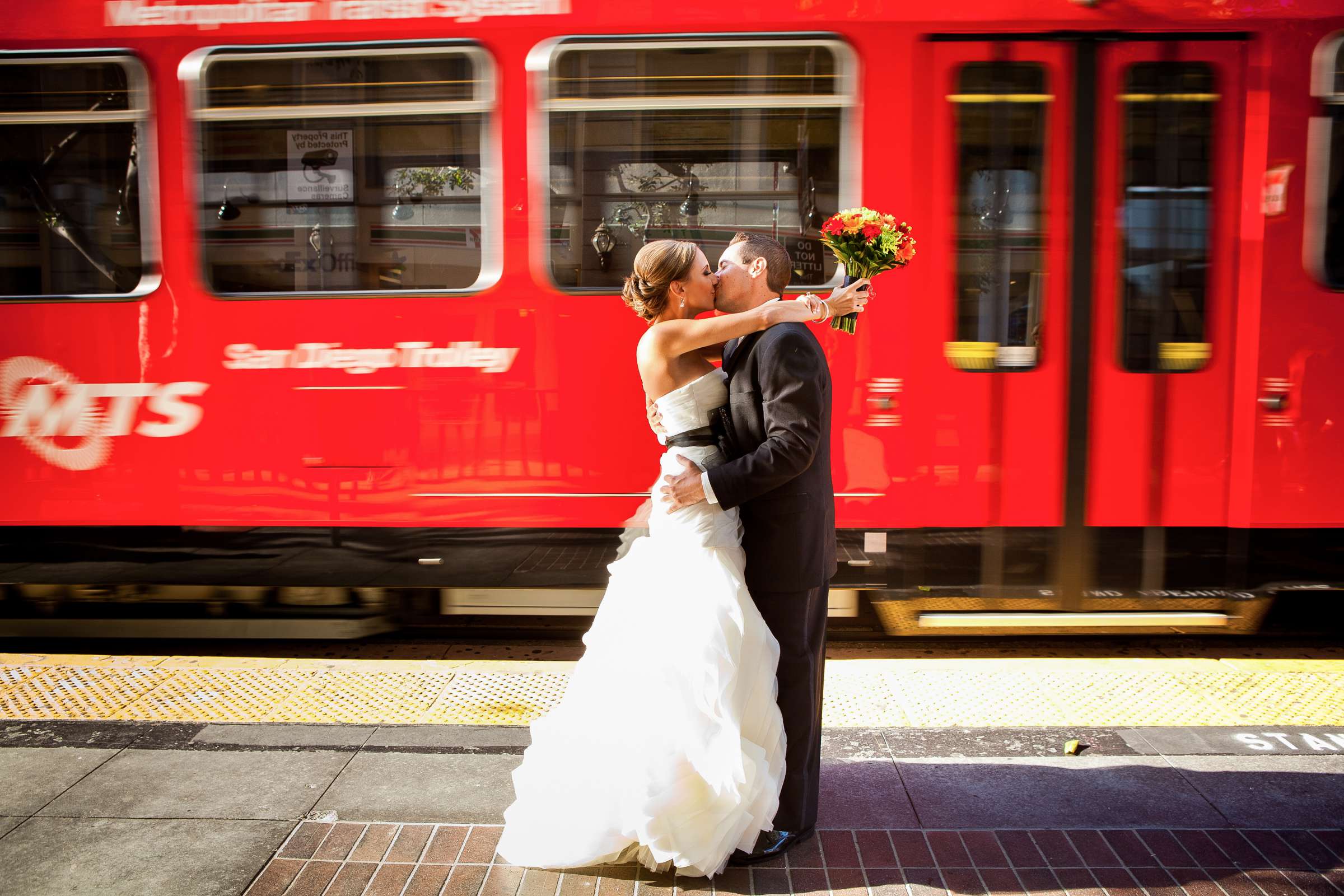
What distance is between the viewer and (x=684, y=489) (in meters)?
2.74

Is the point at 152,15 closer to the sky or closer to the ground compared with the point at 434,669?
closer to the sky

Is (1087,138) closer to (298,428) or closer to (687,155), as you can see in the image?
(687,155)

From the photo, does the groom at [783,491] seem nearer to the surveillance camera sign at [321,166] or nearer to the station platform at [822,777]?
the station platform at [822,777]

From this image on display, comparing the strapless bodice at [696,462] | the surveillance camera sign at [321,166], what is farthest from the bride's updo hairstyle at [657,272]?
the surveillance camera sign at [321,166]

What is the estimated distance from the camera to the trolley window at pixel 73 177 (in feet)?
15.1

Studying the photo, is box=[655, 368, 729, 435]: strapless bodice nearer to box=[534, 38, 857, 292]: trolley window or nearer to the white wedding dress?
the white wedding dress

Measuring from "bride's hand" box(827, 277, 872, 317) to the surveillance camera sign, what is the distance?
9.01ft

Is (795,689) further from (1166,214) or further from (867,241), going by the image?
(1166,214)

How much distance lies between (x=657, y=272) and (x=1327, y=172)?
344 cm

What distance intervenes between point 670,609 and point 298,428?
2.62 m

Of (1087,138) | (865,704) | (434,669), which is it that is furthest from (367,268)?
(1087,138)

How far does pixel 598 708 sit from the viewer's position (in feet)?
9.14

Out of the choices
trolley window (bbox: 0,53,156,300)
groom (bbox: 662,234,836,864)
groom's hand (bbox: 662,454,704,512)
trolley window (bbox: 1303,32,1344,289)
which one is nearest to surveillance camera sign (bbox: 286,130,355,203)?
trolley window (bbox: 0,53,156,300)

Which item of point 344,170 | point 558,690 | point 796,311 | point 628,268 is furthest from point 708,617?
point 344,170
